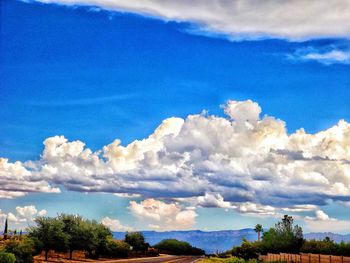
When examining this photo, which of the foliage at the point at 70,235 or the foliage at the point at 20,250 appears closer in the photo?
the foliage at the point at 20,250

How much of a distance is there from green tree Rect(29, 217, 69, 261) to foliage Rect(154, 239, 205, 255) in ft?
325

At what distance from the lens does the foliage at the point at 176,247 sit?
182625 millimetres

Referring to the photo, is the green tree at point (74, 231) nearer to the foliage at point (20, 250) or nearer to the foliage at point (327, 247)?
the foliage at point (20, 250)

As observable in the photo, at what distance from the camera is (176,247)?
7303 inches

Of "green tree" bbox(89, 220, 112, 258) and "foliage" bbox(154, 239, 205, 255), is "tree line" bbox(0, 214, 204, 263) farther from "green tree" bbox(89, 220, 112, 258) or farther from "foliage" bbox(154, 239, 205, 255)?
"foliage" bbox(154, 239, 205, 255)

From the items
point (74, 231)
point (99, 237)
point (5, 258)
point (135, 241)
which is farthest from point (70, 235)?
point (135, 241)

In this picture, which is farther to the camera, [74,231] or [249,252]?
[249,252]

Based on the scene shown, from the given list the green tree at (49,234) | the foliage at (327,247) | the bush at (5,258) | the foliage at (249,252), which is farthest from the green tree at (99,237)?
the bush at (5,258)

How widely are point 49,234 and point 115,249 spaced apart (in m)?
30.2

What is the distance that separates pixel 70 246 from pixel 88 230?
17.1 ft

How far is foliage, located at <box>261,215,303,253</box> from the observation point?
102312 millimetres

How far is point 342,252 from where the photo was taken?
73875 millimetres

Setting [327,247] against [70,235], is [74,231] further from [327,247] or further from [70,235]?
[327,247]

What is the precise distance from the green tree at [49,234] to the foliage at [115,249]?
2312 cm
